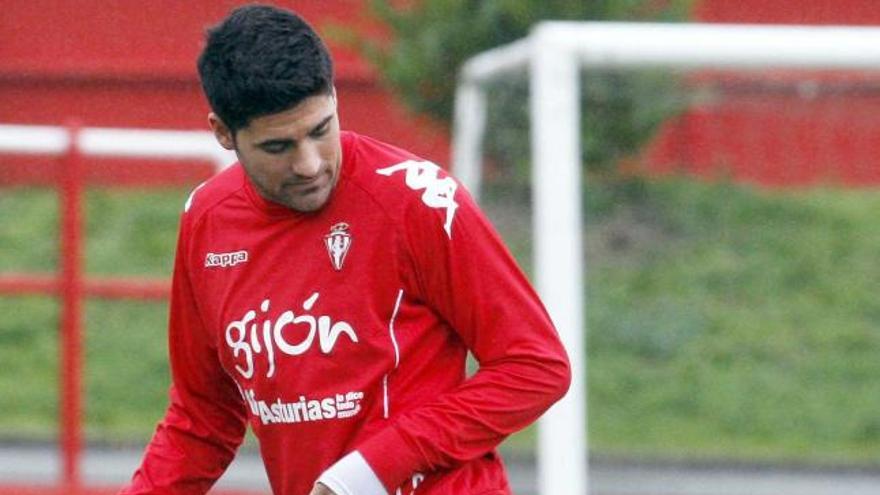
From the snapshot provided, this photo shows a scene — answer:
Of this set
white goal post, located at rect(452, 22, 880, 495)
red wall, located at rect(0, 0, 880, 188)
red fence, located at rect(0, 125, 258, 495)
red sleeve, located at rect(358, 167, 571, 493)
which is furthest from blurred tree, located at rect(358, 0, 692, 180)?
red sleeve, located at rect(358, 167, 571, 493)

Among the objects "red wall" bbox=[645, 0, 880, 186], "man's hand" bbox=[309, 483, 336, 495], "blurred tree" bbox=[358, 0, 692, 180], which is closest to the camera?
"man's hand" bbox=[309, 483, 336, 495]

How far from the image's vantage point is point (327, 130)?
3344 mm

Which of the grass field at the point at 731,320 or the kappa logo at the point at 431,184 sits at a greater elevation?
the kappa logo at the point at 431,184

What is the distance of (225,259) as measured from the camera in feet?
11.8

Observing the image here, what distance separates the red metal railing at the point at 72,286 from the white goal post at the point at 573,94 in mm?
1592

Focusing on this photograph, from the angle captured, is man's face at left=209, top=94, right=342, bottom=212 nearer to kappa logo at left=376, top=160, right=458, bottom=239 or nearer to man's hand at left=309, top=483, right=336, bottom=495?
kappa logo at left=376, top=160, right=458, bottom=239

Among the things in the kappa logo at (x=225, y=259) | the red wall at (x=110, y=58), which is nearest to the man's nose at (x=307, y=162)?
the kappa logo at (x=225, y=259)

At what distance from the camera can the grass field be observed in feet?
25.5

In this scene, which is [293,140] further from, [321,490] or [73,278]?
[73,278]

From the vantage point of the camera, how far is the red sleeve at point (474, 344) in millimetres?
3389

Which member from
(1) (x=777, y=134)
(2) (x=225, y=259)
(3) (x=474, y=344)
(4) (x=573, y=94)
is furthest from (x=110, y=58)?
(3) (x=474, y=344)

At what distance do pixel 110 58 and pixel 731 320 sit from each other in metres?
10.6

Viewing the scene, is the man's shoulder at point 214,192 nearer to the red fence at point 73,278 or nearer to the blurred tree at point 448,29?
the red fence at point 73,278

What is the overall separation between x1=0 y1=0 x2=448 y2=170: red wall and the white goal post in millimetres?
10171
